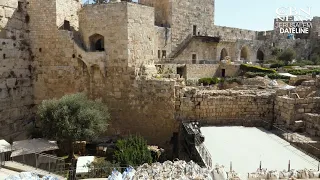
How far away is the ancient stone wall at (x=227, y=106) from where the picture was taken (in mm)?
10969

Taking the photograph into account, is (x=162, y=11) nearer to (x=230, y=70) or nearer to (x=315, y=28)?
(x=230, y=70)

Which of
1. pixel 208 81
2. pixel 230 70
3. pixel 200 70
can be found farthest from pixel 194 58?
pixel 208 81

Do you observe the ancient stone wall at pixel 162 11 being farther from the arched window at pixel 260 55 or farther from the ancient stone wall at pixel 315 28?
the ancient stone wall at pixel 315 28

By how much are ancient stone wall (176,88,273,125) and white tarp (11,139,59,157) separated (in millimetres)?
5475

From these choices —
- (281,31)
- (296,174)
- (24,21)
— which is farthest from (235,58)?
(296,174)

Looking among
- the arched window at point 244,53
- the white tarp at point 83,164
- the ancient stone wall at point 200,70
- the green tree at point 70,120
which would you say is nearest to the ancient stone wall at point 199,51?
the ancient stone wall at point 200,70

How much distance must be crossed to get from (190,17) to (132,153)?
1723cm

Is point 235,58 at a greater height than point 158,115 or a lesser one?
greater

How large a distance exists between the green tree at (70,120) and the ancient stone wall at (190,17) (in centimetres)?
1364

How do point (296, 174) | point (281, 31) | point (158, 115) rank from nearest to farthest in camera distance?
1. point (296, 174)
2. point (158, 115)
3. point (281, 31)

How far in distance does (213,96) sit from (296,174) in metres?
6.50

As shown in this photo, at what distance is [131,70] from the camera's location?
12016 millimetres

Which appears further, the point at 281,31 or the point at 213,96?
the point at 281,31

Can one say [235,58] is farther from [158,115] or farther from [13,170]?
[13,170]
